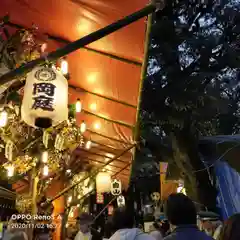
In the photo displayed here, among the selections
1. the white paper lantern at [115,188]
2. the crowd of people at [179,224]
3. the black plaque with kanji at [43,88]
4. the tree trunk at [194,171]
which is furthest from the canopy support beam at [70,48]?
the white paper lantern at [115,188]

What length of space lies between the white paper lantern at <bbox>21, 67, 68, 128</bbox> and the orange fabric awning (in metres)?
1.17

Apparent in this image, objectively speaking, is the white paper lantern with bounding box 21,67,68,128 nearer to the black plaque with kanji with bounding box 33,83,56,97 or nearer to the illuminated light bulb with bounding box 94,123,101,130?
the black plaque with kanji with bounding box 33,83,56,97

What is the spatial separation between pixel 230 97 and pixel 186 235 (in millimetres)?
17811

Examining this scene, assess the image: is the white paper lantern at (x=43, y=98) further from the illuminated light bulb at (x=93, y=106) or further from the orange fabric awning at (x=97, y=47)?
the illuminated light bulb at (x=93, y=106)

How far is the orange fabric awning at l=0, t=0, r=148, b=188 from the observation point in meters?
5.34

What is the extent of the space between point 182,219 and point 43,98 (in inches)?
118

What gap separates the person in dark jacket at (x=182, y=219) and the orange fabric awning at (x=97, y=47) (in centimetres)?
295

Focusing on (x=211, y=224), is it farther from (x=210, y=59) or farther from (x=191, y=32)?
(x=191, y=32)

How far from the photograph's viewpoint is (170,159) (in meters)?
17.5

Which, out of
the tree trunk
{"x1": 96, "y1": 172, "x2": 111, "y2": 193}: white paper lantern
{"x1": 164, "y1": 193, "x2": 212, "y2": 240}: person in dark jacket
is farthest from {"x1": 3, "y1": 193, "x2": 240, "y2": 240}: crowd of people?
{"x1": 96, "y1": 172, "x2": 111, "y2": 193}: white paper lantern

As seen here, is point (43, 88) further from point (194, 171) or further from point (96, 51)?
point (194, 171)

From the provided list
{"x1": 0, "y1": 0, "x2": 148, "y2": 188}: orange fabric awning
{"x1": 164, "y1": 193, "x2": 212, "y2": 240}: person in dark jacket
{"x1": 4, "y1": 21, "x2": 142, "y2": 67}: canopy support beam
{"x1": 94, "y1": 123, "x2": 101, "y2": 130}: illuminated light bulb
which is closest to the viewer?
{"x1": 164, "y1": 193, "x2": 212, "y2": 240}: person in dark jacket

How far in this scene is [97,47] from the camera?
21.1 feet

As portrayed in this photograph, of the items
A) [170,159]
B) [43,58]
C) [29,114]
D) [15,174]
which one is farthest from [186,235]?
[170,159]
